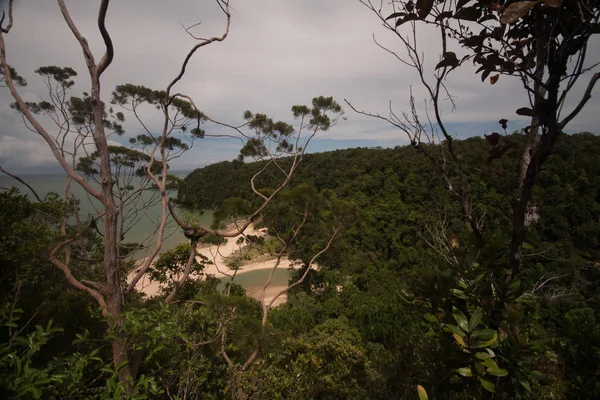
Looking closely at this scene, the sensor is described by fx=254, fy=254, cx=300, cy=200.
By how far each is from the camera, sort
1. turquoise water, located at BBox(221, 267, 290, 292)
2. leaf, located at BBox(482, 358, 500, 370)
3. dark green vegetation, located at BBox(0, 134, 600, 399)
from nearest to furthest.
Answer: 1. leaf, located at BBox(482, 358, 500, 370)
2. dark green vegetation, located at BBox(0, 134, 600, 399)
3. turquoise water, located at BBox(221, 267, 290, 292)

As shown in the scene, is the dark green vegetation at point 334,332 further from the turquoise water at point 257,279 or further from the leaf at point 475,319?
the turquoise water at point 257,279

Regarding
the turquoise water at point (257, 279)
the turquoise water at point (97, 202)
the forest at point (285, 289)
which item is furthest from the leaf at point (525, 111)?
the turquoise water at point (257, 279)

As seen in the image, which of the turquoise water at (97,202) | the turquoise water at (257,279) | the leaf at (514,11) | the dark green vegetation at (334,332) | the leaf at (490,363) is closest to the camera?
the leaf at (514,11)

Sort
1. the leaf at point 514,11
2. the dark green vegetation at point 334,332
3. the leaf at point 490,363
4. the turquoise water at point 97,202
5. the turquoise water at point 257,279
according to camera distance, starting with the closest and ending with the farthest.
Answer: the leaf at point 514,11
the leaf at point 490,363
the dark green vegetation at point 334,332
the turquoise water at point 97,202
the turquoise water at point 257,279

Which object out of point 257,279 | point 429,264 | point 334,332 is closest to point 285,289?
point 334,332

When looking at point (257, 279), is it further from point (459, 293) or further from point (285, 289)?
point (459, 293)

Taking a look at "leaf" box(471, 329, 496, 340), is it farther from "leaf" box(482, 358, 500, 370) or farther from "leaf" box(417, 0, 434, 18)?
"leaf" box(417, 0, 434, 18)

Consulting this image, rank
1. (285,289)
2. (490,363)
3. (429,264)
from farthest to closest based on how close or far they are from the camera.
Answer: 1. (285,289)
2. (429,264)
3. (490,363)

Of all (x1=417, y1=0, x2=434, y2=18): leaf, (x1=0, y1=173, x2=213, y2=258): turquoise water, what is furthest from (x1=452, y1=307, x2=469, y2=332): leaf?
(x1=0, y1=173, x2=213, y2=258): turquoise water

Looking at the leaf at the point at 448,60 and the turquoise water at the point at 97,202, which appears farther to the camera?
the turquoise water at the point at 97,202

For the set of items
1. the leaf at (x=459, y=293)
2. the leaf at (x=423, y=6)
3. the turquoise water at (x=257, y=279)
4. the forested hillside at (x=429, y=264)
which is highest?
the leaf at (x=423, y=6)

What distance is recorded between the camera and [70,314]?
3.48 meters

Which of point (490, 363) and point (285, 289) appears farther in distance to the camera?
point (285, 289)

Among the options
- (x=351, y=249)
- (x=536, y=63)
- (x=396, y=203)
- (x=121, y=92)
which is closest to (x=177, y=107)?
(x=121, y=92)
